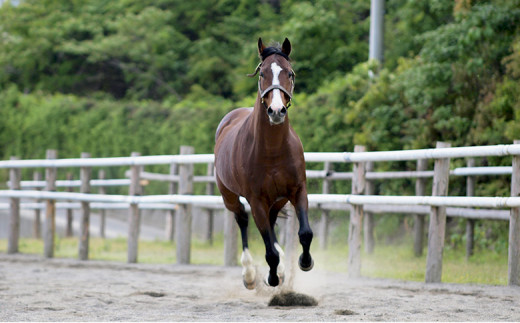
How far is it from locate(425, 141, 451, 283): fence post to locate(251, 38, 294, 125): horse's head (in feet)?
7.54

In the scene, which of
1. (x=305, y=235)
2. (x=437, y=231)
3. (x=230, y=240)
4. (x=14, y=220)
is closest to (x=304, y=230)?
(x=305, y=235)

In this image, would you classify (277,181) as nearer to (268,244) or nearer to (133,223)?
(268,244)

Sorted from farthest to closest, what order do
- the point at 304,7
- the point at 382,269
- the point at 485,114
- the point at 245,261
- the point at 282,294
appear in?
the point at 304,7
the point at 485,114
the point at 382,269
the point at 245,261
the point at 282,294

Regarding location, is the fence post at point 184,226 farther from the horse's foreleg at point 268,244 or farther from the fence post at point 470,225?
the horse's foreleg at point 268,244

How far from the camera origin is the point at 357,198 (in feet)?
27.0

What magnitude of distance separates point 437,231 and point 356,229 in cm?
104

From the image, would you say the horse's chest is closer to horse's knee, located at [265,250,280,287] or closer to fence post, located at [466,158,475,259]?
horse's knee, located at [265,250,280,287]

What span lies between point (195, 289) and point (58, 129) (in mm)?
14567

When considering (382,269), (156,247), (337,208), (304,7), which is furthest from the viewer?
(304,7)

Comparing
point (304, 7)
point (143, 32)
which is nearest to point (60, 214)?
point (143, 32)

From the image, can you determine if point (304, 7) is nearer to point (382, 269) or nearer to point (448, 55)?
point (448, 55)

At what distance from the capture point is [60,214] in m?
21.5

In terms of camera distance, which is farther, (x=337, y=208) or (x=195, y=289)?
(x=337, y=208)

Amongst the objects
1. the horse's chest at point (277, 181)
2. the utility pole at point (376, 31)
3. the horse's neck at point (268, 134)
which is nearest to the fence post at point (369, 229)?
the utility pole at point (376, 31)
